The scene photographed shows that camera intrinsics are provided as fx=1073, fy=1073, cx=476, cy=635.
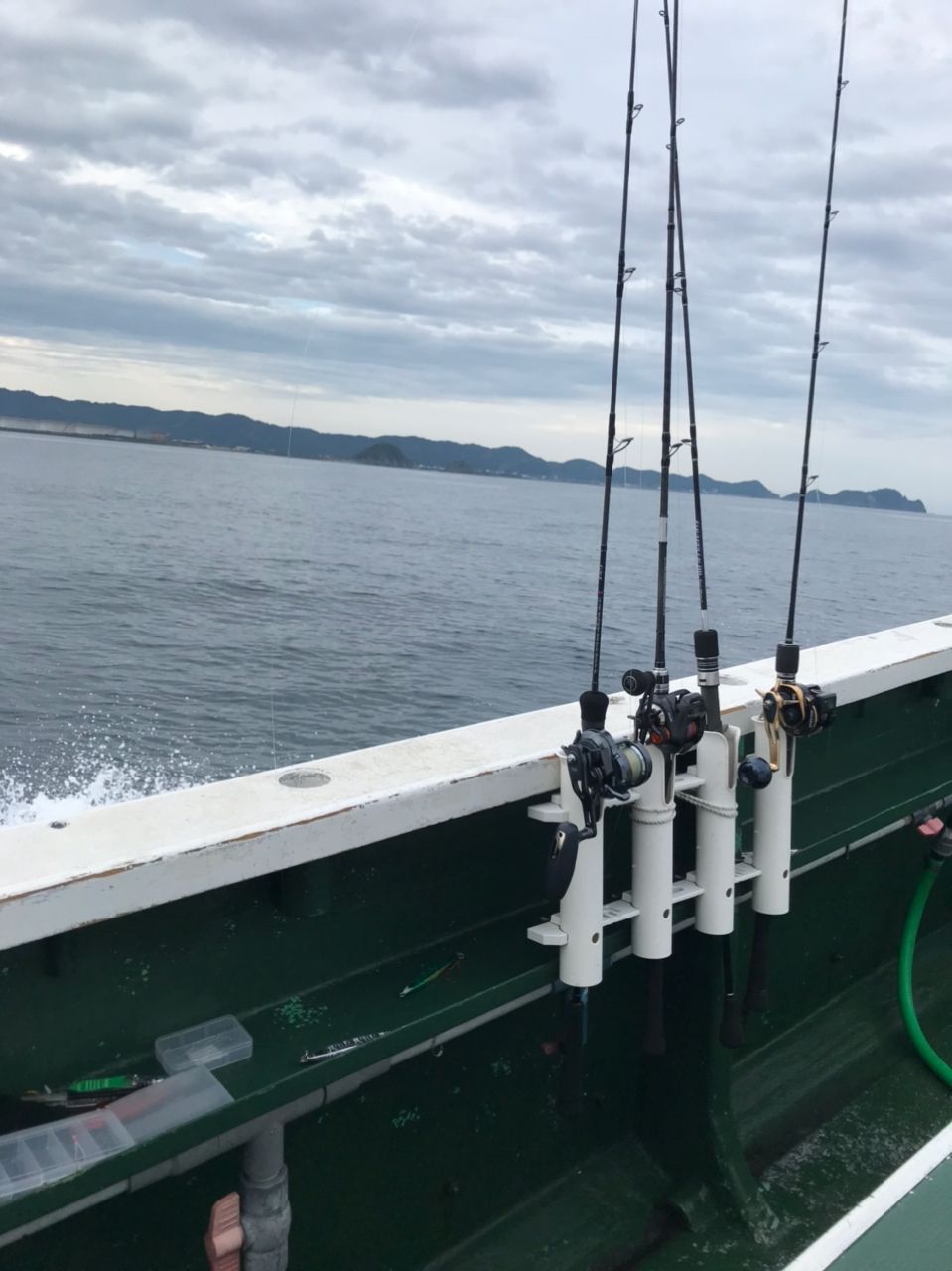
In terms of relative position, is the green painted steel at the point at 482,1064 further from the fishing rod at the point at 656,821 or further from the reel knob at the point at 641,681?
the reel knob at the point at 641,681

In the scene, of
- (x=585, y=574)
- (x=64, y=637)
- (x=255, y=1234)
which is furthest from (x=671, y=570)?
(x=255, y=1234)

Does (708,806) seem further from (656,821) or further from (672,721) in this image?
(672,721)

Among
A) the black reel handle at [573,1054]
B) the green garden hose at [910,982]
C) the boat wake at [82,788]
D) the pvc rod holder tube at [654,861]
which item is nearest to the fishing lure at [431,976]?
the black reel handle at [573,1054]

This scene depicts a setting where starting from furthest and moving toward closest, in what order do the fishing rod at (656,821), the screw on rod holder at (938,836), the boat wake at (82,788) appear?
the boat wake at (82,788) < the screw on rod holder at (938,836) < the fishing rod at (656,821)

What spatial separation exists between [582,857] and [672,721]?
0.42 meters

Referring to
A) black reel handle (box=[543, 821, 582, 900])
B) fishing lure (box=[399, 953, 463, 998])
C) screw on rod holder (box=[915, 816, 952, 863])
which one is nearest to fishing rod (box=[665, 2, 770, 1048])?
black reel handle (box=[543, 821, 582, 900])

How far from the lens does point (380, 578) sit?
32094 millimetres

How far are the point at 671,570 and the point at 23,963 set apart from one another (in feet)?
131

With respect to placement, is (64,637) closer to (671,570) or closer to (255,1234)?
(255,1234)

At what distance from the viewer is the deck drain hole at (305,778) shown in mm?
2547

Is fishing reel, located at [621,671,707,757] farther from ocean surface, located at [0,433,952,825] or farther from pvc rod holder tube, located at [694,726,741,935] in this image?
ocean surface, located at [0,433,952,825]

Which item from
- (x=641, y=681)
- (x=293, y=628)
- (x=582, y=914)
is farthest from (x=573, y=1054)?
(x=293, y=628)

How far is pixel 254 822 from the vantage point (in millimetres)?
2289

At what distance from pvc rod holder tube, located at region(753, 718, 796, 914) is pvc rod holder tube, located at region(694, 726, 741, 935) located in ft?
0.65
